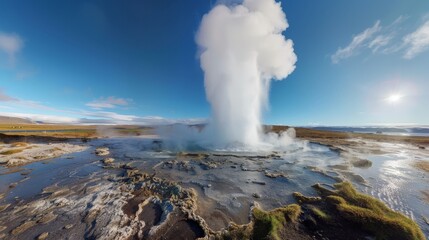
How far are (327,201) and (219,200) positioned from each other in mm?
Answer: 6515

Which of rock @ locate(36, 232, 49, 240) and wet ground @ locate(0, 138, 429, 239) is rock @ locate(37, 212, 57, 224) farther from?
rock @ locate(36, 232, 49, 240)

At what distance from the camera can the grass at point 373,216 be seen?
7.15 m

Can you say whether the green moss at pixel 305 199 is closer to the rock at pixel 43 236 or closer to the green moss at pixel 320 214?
the green moss at pixel 320 214

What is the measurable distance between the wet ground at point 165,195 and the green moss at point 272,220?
0.75m

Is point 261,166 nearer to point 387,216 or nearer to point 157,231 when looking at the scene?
point 387,216

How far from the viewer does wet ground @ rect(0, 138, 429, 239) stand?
7.81 meters

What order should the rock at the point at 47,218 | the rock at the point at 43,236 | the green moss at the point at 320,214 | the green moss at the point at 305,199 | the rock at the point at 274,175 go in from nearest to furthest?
the rock at the point at 43,236, the rock at the point at 47,218, the green moss at the point at 320,214, the green moss at the point at 305,199, the rock at the point at 274,175

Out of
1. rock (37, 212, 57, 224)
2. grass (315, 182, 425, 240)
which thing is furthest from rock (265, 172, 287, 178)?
rock (37, 212, 57, 224)

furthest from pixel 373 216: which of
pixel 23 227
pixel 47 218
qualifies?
pixel 23 227

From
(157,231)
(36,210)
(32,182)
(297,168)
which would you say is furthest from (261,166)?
(32,182)

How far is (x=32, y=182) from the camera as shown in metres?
13.5

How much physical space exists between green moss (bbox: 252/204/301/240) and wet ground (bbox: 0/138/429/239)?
2.45 ft

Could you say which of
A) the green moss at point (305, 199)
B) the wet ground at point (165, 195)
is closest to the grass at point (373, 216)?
the green moss at point (305, 199)

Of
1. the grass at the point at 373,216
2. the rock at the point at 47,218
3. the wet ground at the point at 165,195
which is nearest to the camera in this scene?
the grass at the point at 373,216
